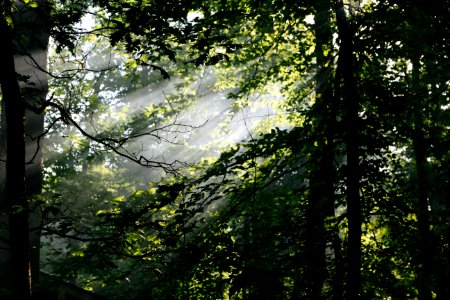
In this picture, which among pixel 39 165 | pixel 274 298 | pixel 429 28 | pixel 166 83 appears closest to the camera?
pixel 274 298

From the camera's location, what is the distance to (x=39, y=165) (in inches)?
376

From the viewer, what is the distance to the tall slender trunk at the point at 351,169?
10.4 feet

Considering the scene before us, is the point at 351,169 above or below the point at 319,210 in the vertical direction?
above

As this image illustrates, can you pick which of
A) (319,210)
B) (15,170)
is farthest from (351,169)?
(15,170)

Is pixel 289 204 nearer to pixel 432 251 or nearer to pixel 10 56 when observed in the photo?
pixel 432 251

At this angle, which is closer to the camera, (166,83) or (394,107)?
(394,107)

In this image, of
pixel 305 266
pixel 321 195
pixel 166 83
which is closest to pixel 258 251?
pixel 305 266

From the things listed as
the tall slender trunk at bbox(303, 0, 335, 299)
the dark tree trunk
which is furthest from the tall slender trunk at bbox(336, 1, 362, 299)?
the dark tree trunk

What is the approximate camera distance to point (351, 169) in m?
3.42

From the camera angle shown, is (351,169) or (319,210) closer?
(351,169)

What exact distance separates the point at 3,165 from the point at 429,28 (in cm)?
1013

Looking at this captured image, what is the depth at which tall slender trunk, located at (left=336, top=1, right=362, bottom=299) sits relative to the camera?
3.18 meters

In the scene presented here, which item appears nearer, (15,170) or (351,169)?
(351,169)

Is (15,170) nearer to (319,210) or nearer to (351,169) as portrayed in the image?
(319,210)
